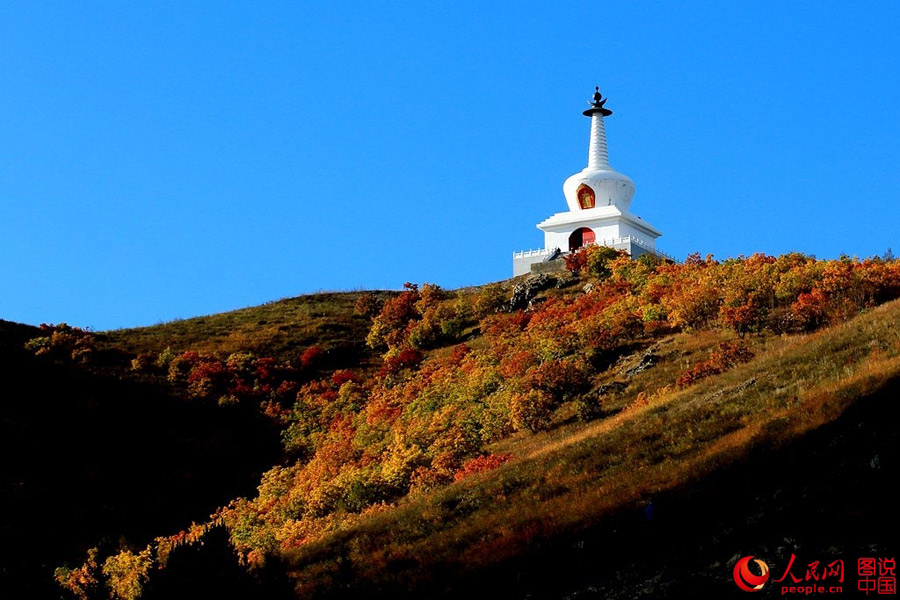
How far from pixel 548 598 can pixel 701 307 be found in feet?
85.7

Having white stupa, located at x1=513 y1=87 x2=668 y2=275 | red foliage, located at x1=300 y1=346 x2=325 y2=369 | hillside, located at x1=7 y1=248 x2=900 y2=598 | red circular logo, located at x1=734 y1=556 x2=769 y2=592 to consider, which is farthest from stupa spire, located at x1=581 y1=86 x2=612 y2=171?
red circular logo, located at x1=734 y1=556 x2=769 y2=592

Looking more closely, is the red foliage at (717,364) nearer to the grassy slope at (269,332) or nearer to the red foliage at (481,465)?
the red foliage at (481,465)

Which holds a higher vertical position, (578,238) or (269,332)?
(578,238)

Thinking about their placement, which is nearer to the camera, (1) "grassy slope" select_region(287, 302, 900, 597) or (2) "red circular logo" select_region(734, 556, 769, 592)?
(2) "red circular logo" select_region(734, 556, 769, 592)

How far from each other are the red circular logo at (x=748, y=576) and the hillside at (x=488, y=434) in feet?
0.96

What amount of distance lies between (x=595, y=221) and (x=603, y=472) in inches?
1653

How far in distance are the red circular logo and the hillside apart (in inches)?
11.5

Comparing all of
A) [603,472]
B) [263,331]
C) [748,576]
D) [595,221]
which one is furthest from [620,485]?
[595,221]

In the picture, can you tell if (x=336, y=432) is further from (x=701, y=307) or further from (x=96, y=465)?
(x=701, y=307)

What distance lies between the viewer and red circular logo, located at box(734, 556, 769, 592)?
14164mm

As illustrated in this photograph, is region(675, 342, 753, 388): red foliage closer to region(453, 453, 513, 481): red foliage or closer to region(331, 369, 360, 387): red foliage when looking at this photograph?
region(453, 453, 513, 481): red foliage

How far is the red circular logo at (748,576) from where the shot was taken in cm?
1416

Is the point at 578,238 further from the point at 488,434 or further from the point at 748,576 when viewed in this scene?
the point at 748,576

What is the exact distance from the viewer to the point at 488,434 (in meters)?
35.2
